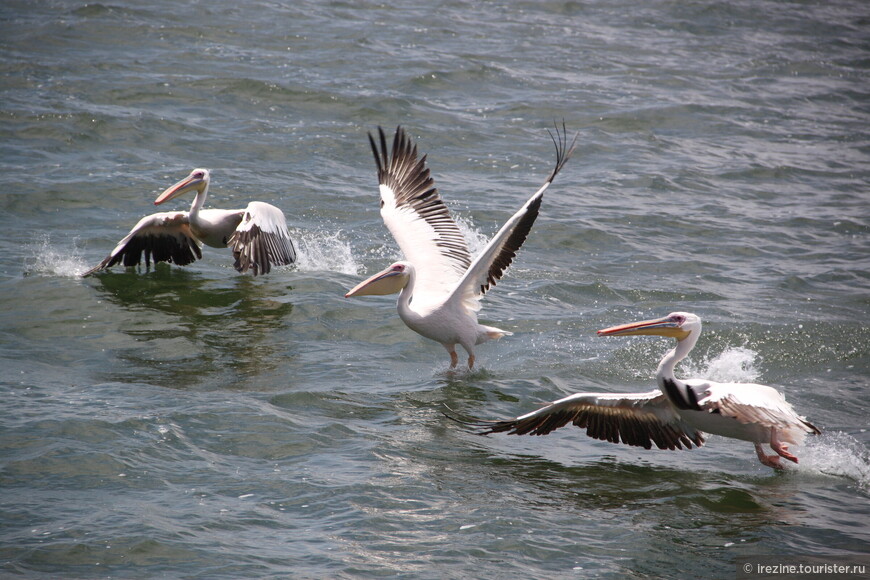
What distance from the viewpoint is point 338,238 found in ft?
31.2

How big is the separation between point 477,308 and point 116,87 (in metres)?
7.79

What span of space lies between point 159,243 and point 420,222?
8.73 ft

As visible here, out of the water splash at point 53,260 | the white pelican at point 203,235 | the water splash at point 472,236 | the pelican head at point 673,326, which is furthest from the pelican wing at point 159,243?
the pelican head at point 673,326

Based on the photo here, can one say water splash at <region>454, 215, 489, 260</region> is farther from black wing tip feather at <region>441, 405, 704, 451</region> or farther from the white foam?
black wing tip feather at <region>441, 405, 704, 451</region>

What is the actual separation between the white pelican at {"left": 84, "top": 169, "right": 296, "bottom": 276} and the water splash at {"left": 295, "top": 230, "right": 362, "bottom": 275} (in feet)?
1.33

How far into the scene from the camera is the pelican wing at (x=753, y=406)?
16.5ft

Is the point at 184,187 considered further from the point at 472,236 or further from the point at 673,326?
the point at 673,326

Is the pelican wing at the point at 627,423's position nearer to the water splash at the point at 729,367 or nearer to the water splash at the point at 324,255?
the water splash at the point at 729,367

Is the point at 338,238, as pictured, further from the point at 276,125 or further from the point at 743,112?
the point at 743,112

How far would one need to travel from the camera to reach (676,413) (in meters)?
5.63

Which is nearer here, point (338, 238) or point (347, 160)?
point (338, 238)

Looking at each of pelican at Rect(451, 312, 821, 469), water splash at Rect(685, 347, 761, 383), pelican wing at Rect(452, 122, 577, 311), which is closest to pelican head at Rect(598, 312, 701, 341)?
pelican at Rect(451, 312, 821, 469)

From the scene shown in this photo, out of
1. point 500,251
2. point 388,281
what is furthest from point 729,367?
point 388,281

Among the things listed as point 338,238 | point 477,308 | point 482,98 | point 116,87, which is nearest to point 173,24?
point 116,87
